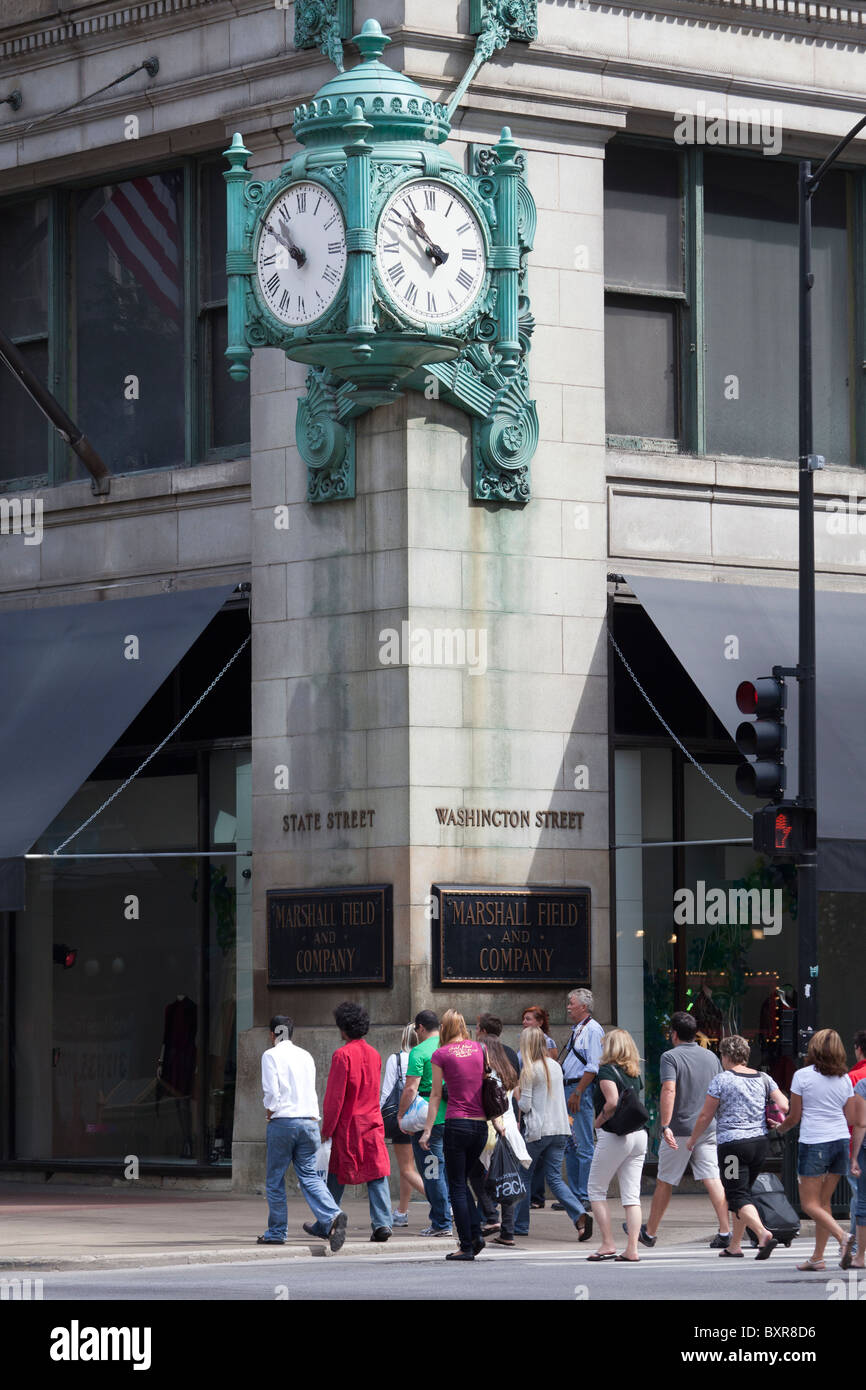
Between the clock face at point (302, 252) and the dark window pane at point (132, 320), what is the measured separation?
11.1 feet

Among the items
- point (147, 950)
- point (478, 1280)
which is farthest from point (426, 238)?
point (478, 1280)

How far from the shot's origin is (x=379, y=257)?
924 inches

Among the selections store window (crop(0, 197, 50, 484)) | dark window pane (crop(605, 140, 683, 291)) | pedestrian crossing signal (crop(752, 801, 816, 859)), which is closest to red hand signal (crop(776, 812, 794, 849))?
pedestrian crossing signal (crop(752, 801, 816, 859))

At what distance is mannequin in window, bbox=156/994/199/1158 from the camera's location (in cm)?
2669

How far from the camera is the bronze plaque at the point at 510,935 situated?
24.3 m

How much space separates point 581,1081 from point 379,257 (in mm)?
7218

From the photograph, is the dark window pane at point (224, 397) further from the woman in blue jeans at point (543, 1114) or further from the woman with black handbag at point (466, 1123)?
the woman with black handbag at point (466, 1123)

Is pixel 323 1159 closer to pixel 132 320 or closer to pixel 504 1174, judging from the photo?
pixel 504 1174

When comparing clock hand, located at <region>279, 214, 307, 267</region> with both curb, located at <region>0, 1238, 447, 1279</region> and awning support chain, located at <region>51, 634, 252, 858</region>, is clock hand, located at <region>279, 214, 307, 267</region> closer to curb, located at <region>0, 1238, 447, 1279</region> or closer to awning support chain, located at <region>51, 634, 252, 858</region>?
awning support chain, located at <region>51, 634, 252, 858</region>

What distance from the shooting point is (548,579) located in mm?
25328

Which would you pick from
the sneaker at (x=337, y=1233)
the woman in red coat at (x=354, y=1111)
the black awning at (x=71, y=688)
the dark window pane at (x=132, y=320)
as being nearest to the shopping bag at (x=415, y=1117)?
the woman in red coat at (x=354, y=1111)

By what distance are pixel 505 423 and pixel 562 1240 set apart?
774cm
